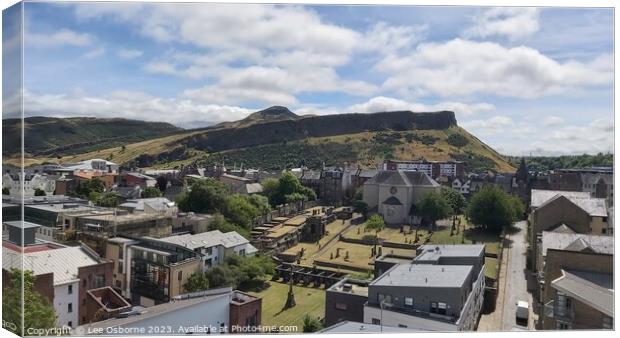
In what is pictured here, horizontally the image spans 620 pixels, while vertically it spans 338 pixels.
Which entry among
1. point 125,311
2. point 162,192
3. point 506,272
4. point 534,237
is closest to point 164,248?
point 125,311

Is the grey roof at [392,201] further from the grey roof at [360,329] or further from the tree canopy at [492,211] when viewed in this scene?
the grey roof at [360,329]

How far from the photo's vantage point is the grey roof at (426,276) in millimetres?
13639

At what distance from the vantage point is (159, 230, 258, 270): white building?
19891mm

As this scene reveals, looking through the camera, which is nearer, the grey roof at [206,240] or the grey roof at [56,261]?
the grey roof at [56,261]

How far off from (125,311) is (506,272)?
15.6 m

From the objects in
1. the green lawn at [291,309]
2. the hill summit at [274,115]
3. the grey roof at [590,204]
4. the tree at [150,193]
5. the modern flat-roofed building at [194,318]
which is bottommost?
the green lawn at [291,309]

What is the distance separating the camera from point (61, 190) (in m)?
29.2

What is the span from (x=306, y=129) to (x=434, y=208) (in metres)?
38.3

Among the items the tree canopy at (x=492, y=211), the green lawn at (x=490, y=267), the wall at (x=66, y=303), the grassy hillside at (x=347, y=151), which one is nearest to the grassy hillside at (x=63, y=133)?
the wall at (x=66, y=303)

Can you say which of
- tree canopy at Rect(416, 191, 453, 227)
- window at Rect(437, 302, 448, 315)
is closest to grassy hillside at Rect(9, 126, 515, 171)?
tree canopy at Rect(416, 191, 453, 227)

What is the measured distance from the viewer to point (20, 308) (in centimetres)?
1141

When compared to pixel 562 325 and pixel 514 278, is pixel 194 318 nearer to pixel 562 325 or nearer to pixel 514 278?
pixel 562 325

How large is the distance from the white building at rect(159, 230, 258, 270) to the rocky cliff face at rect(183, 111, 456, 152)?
39995mm

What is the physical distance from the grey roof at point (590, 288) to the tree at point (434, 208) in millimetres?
18203
